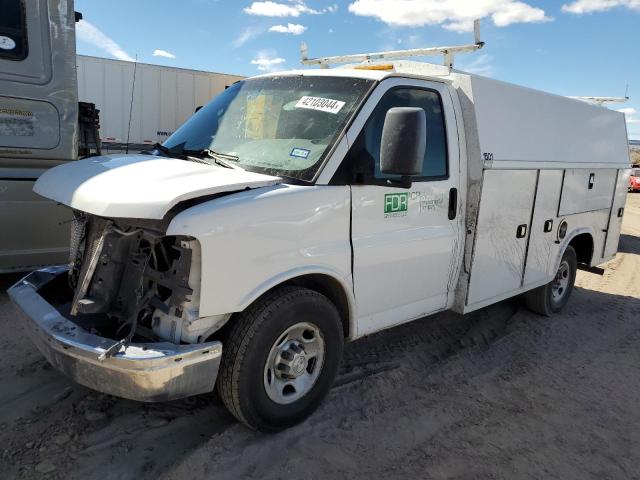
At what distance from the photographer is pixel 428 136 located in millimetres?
3750

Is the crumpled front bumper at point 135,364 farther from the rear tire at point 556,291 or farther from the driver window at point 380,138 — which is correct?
the rear tire at point 556,291

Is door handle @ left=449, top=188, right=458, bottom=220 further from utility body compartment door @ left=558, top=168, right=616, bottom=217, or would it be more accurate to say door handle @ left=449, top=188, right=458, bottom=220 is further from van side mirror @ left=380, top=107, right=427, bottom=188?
utility body compartment door @ left=558, top=168, right=616, bottom=217

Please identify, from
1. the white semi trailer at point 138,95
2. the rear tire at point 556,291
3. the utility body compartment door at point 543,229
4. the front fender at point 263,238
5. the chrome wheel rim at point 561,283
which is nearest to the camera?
the front fender at point 263,238

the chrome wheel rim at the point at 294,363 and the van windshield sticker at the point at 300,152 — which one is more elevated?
the van windshield sticker at the point at 300,152

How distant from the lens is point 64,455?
2812 mm

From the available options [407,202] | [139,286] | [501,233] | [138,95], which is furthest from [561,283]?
[138,95]

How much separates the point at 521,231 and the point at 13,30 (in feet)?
16.7

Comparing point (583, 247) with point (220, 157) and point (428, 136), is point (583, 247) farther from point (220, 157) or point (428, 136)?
point (220, 157)

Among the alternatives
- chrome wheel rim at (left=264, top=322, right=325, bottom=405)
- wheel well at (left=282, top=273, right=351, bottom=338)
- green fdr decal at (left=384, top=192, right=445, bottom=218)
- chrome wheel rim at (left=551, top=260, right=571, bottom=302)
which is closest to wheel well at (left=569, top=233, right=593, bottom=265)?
chrome wheel rim at (left=551, top=260, right=571, bottom=302)

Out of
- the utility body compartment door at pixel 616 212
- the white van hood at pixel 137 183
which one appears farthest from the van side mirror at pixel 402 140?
the utility body compartment door at pixel 616 212

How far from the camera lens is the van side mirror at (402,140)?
298cm

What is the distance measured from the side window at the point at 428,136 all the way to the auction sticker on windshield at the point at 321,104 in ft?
0.76

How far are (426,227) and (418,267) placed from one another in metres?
0.29

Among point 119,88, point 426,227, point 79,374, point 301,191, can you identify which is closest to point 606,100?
point 426,227
